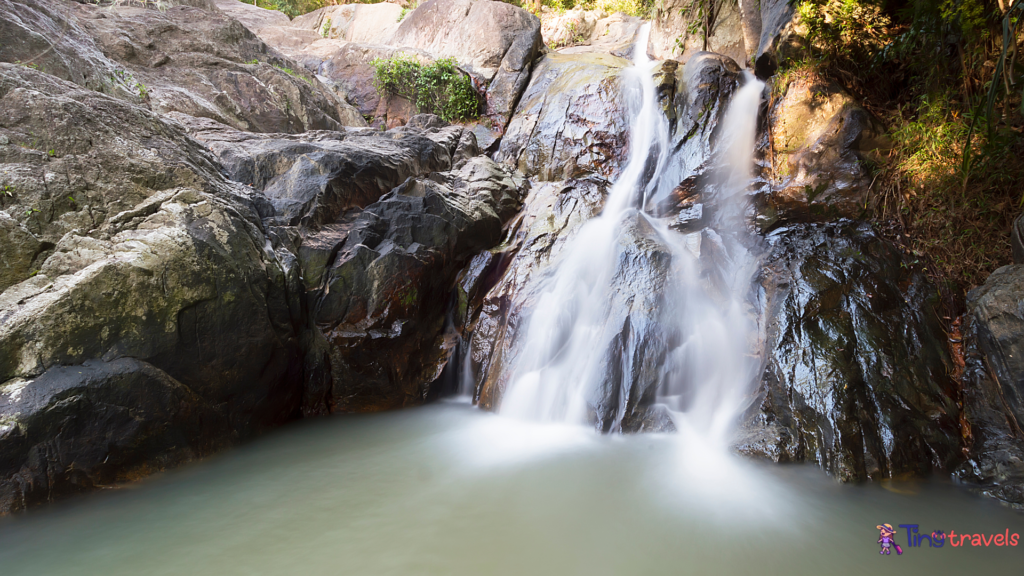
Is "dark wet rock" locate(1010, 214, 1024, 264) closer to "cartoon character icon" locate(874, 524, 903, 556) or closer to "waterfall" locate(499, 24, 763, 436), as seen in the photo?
"waterfall" locate(499, 24, 763, 436)

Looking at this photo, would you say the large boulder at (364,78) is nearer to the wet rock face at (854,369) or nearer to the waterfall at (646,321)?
the waterfall at (646,321)

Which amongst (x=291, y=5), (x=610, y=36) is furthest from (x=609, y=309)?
(x=291, y=5)

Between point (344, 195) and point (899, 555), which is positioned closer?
point (899, 555)

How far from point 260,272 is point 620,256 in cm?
366

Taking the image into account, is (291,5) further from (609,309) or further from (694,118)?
(609,309)

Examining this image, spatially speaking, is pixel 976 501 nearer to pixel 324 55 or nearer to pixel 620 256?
pixel 620 256

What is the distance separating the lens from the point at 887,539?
8.77ft

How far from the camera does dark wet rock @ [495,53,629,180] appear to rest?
721cm

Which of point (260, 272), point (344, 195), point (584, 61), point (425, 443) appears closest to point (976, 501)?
point (425, 443)

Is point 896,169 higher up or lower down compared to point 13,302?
higher up

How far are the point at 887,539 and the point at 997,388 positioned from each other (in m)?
1.75

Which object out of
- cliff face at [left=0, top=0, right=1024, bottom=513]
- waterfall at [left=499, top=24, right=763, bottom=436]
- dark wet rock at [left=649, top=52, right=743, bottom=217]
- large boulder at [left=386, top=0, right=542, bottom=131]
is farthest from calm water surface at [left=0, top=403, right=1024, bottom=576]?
large boulder at [left=386, top=0, right=542, bottom=131]

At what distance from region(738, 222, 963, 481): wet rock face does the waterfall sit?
0.33 m

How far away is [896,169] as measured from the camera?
4.62m
